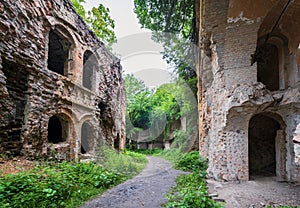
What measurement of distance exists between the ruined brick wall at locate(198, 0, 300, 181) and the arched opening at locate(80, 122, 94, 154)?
7029 millimetres

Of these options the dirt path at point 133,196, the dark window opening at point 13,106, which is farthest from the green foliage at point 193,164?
the dark window opening at point 13,106

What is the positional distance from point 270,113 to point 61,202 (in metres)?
6.97

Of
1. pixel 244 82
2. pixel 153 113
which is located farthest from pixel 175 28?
pixel 153 113

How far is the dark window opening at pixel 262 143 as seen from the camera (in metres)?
8.57

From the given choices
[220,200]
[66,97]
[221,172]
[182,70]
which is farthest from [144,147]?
[220,200]

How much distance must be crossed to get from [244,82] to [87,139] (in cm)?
885

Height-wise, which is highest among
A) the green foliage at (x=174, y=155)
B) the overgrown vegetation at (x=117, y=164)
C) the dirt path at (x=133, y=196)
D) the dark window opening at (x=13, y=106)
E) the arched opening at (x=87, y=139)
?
the dark window opening at (x=13, y=106)

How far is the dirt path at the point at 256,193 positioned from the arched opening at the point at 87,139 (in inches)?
293

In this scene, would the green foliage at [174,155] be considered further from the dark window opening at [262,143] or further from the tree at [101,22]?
the tree at [101,22]

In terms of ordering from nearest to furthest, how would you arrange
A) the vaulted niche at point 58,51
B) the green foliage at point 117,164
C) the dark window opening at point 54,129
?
the green foliage at point 117,164
the vaulted niche at point 58,51
the dark window opening at point 54,129

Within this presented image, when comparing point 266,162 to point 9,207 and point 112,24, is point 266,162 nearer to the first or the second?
point 9,207

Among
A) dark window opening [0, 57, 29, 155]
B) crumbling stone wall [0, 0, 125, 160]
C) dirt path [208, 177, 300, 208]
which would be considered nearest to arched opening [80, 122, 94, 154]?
crumbling stone wall [0, 0, 125, 160]

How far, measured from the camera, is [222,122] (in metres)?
6.62

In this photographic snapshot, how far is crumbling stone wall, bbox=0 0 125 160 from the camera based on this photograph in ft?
→ 20.7
